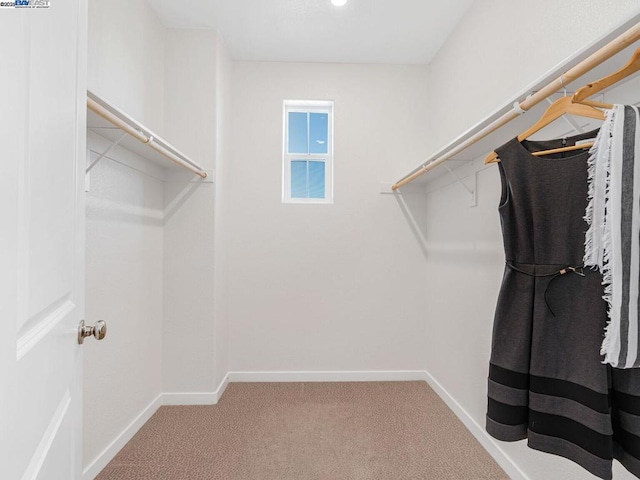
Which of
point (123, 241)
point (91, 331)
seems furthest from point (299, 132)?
point (91, 331)

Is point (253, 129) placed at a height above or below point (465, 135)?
above

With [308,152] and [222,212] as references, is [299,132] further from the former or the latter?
[222,212]

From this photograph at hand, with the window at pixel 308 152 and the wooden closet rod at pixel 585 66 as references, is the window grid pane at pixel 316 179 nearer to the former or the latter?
the window at pixel 308 152

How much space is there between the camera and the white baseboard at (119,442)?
1692mm

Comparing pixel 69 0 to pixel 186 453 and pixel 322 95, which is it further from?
pixel 322 95

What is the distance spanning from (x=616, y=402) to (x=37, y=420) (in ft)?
4.07

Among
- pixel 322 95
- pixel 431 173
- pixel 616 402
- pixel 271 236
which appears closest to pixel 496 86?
pixel 431 173

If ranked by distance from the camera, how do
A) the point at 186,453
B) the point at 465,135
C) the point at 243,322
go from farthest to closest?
the point at 243,322, the point at 186,453, the point at 465,135

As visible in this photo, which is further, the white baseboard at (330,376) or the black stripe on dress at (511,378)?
the white baseboard at (330,376)

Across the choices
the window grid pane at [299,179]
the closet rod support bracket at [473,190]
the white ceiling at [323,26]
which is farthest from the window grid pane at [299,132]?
the closet rod support bracket at [473,190]

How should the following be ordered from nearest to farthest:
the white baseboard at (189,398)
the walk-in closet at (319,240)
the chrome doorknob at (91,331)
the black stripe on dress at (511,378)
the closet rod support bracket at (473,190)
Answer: the walk-in closet at (319,240)
the chrome doorknob at (91,331)
the black stripe on dress at (511,378)
the closet rod support bracket at (473,190)
the white baseboard at (189,398)

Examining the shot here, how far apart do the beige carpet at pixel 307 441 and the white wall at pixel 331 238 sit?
1.31ft

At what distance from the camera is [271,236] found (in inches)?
117

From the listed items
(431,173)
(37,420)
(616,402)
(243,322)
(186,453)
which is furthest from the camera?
(243,322)
